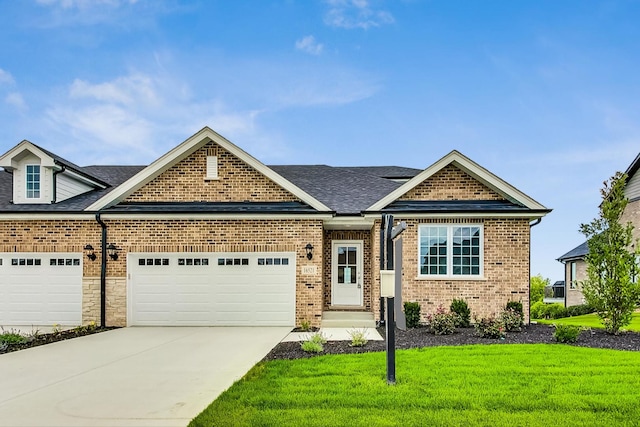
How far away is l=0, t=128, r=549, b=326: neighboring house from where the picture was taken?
1405cm

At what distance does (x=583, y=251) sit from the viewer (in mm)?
29047

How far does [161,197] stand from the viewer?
14734 millimetres

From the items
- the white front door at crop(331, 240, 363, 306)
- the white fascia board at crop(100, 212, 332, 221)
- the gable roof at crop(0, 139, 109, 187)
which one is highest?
the gable roof at crop(0, 139, 109, 187)

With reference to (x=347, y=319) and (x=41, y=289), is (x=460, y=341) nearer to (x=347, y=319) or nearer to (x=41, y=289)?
(x=347, y=319)

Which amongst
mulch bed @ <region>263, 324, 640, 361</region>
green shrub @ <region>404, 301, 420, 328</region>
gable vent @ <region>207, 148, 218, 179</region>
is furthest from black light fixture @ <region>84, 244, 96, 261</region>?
green shrub @ <region>404, 301, 420, 328</region>

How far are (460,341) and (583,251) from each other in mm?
22156

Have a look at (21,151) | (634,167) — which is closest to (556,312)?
(634,167)

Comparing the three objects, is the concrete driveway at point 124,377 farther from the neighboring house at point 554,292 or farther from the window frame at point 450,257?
the neighboring house at point 554,292

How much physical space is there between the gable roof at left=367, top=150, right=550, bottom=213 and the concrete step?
329 centimetres

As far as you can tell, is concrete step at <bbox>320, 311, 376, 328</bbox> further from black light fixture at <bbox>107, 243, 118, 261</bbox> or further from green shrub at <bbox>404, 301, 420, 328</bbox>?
black light fixture at <bbox>107, 243, 118, 261</bbox>

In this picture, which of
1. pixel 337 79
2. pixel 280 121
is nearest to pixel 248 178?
pixel 280 121

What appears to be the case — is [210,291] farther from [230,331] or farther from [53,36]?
[53,36]

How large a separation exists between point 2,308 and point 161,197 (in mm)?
5756

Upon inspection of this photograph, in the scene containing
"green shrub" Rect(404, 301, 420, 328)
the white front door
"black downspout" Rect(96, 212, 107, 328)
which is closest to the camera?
"green shrub" Rect(404, 301, 420, 328)
